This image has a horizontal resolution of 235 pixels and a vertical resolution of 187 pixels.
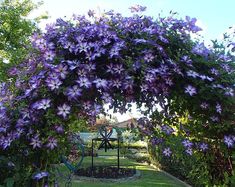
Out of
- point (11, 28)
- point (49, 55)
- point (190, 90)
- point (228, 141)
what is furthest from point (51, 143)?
point (11, 28)

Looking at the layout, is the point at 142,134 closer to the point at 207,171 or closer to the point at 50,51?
the point at 207,171

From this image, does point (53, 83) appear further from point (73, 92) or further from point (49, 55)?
point (49, 55)

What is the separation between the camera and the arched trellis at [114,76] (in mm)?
2791

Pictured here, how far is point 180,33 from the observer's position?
3.13 meters

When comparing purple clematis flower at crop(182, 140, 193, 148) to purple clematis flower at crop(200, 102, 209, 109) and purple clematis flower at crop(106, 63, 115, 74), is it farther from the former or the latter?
purple clematis flower at crop(106, 63, 115, 74)

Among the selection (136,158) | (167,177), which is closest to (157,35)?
(167,177)

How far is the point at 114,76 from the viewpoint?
2.84 m

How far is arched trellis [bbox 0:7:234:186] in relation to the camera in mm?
2791

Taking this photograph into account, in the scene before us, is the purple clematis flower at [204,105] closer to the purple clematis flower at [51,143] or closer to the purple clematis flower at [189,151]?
the purple clematis flower at [189,151]

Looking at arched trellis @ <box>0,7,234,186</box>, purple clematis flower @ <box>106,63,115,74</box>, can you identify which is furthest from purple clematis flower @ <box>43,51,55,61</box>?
purple clematis flower @ <box>106,63,115,74</box>

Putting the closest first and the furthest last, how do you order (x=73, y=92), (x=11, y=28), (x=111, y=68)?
(x=73, y=92)
(x=111, y=68)
(x=11, y=28)

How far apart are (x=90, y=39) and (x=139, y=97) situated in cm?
60

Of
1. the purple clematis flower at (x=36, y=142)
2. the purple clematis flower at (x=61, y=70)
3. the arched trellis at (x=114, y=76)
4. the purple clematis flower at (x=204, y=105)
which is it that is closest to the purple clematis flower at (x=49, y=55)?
the arched trellis at (x=114, y=76)

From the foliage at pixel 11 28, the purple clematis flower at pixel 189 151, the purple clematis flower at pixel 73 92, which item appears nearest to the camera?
the purple clematis flower at pixel 73 92
